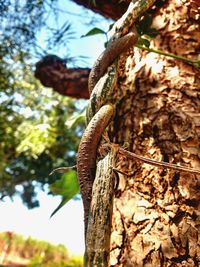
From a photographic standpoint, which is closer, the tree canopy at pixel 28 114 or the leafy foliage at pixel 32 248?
the tree canopy at pixel 28 114

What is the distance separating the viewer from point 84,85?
5.14 feet

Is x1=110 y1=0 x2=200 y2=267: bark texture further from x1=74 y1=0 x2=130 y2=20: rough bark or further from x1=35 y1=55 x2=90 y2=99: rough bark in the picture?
x1=35 y1=55 x2=90 y2=99: rough bark

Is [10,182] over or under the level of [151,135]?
over

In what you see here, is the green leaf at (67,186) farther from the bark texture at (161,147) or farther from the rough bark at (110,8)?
the rough bark at (110,8)

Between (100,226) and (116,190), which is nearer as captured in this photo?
(100,226)

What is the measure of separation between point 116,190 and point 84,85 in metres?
1.04

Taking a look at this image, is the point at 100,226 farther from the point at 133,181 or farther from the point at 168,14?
the point at 168,14

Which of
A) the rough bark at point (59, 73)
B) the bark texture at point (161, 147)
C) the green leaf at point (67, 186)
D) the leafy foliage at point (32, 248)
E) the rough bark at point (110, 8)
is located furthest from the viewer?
the leafy foliage at point (32, 248)

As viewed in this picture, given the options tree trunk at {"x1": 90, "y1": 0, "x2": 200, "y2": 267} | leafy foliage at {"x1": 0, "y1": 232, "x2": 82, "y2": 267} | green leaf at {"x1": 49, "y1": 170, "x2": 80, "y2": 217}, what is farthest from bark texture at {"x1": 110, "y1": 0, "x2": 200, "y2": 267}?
leafy foliage at {"x1": 0, "y1": 232, "x2": 82, "y2": 267}

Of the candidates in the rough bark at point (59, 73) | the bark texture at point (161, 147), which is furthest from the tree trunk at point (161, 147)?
the rough bark at point (59, 73)

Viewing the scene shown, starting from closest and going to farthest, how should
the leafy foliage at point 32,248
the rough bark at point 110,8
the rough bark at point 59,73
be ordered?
the rough bark at point 110,8 → the rough bark at point 59,73 → the leafy foliage at point 32,248

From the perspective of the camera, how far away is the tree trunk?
1.60 ft

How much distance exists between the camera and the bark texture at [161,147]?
49cm

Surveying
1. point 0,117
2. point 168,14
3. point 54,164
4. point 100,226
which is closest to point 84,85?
point 0,117
